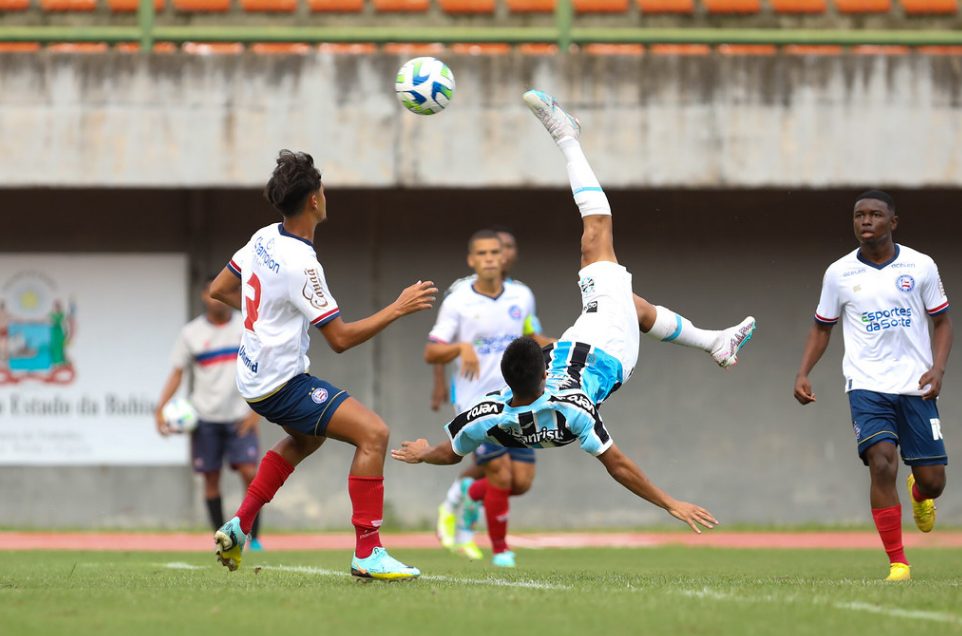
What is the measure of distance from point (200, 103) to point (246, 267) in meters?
7.02

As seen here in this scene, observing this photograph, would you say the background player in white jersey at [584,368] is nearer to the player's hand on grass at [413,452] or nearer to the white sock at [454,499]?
the player's hand on grass at [413,452]

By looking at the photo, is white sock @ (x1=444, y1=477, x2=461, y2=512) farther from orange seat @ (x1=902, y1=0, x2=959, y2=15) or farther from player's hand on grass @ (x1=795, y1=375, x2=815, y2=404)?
orange seat @ (x1=902, y1=0, x2=959, y2=15)

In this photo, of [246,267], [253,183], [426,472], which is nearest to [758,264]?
[426,472]

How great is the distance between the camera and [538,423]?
7.53 m

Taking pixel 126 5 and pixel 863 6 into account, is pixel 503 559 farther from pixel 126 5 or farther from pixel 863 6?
pixel 863 6

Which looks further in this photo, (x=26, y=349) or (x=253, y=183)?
(x=26, y=349)

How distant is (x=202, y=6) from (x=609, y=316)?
8.12 m

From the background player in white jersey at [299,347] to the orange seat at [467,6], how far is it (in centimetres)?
784

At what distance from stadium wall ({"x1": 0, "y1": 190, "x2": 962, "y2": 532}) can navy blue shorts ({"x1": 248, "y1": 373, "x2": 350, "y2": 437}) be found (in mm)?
8280

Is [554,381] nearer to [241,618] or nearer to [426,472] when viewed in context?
[241,618]

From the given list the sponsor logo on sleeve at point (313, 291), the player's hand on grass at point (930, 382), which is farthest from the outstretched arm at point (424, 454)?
the player's hand on grass at point (930, 382)

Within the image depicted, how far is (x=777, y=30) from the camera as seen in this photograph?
14.8 m

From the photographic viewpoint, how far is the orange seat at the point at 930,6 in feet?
50.1

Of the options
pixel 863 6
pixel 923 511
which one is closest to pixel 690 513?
pixel 923 511
